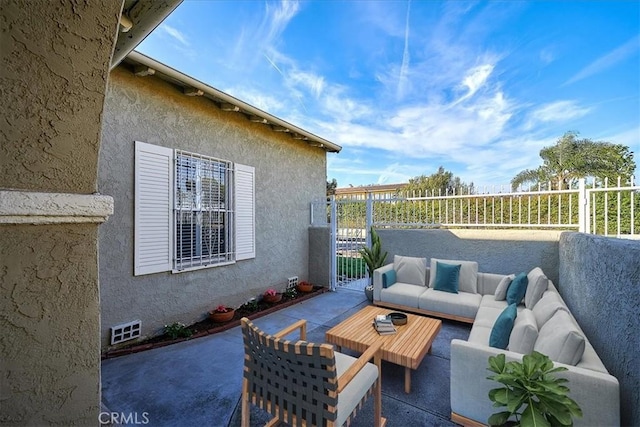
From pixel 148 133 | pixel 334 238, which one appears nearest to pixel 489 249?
pixel 334 238

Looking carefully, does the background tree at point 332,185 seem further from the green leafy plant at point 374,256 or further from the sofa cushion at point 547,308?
the sofa cushion at point 547,308

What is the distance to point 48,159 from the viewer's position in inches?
48.0

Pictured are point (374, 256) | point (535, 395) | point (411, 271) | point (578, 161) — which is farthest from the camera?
point (578, 161)

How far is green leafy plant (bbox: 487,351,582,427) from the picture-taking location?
1.68 meters

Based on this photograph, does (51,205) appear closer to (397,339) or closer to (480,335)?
(397,339)

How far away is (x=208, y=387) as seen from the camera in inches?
115

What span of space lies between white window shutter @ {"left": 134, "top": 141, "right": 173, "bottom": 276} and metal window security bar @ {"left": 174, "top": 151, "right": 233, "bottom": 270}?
0.15 meters

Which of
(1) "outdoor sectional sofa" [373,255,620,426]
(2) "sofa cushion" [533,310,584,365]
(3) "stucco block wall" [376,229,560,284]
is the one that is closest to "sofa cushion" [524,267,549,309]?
(1) "outdoor sectional sofa" [373,255,620,426]

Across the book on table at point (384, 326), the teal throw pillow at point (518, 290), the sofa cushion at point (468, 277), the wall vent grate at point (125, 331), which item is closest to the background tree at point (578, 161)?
the sofa cushion at point (468, 277)

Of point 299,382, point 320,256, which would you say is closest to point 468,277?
point 320,256

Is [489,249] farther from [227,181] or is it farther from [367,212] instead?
[227,181]

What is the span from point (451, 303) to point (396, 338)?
1.97 meters

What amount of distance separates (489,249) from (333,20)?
6725mm

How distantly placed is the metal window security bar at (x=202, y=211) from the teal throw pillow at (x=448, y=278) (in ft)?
13.8
